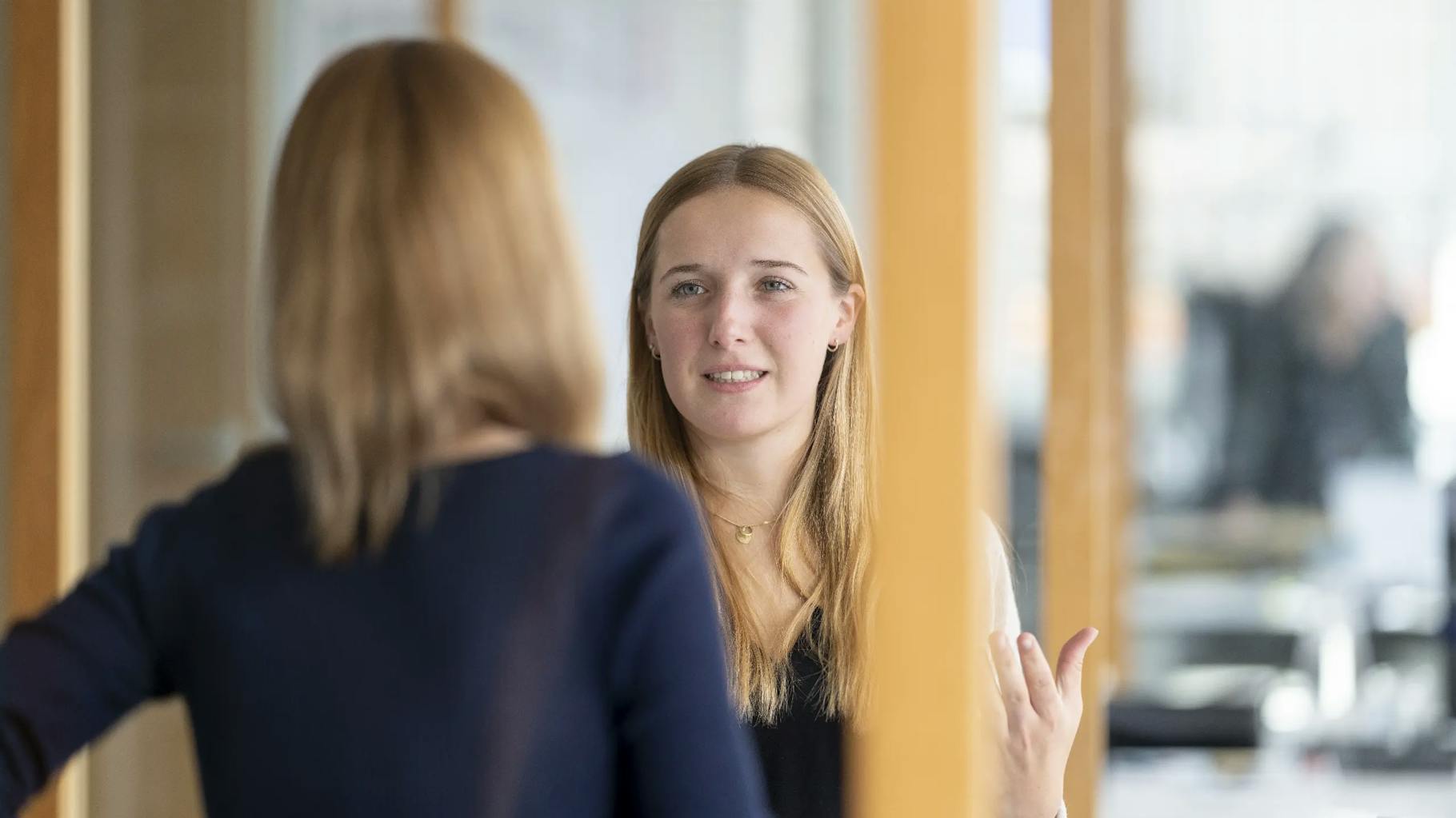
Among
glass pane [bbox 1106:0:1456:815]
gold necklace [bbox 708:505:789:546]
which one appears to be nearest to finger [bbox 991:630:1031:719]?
gold necklace [bbox 708:505:789:546]

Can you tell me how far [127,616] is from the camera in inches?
39.2

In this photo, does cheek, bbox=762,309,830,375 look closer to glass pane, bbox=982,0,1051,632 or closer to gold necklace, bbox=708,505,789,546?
gold necklace, bbox=708,505,789,546

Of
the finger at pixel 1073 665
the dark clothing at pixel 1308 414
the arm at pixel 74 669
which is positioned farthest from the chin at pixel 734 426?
the dark clothing at pixel 1308 414

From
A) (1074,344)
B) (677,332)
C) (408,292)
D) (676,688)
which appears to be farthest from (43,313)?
(1074,344)

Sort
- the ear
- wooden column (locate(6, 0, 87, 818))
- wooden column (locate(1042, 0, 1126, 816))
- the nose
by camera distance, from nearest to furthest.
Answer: the nose
the ear
wooden column (locate(6, 0, 87, 818))
wooden column (locate(1042, 0, 1126, 816))

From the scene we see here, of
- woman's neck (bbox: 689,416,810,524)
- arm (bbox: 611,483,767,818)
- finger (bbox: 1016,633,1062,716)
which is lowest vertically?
finger (bbox: 1016,633,1062,716)

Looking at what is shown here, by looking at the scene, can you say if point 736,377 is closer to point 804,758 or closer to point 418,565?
point 804,758

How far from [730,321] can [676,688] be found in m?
0.75

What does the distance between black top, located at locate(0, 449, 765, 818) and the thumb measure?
65cm

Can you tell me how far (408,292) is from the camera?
3.24 ft

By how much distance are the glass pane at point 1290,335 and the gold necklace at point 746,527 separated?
4.92 metres

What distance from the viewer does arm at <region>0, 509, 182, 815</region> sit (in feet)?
3.20

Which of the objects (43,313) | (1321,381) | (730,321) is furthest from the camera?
(1321,381)

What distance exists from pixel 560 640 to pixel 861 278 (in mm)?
917
